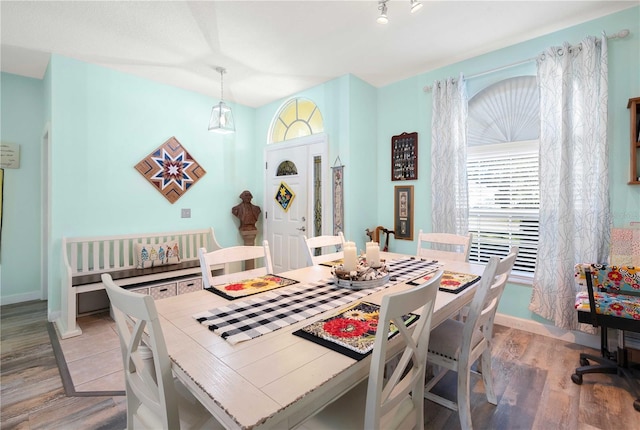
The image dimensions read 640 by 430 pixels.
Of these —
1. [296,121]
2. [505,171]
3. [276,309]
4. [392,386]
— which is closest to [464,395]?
[392,386]

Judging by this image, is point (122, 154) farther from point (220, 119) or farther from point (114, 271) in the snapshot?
point (114, 271)

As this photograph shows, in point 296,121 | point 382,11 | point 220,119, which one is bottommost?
point 220,119

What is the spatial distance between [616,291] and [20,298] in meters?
5.73

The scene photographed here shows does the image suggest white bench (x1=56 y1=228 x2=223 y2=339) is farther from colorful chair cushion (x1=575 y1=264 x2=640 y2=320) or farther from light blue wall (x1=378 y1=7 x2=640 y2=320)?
colorful chair cushion (x1=575 y1=264 x2=640 y2=320)

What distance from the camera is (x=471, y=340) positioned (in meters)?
1.46

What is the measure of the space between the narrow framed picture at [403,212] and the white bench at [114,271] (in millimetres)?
2395

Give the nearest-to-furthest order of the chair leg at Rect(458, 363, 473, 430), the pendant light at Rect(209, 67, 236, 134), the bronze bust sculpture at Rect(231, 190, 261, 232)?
the chair leg at Rect(458, 363, 473, 430), the pendant light at Rect(209, 67, 236, 134), the bronze bust sculpture at Rect(231, 190, 261, 232)

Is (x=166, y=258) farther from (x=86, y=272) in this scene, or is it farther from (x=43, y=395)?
(x=43, y=395)

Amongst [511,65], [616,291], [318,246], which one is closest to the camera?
[616,291]

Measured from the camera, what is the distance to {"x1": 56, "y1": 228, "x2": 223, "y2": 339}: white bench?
9.03ft

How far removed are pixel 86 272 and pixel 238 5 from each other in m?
2.93

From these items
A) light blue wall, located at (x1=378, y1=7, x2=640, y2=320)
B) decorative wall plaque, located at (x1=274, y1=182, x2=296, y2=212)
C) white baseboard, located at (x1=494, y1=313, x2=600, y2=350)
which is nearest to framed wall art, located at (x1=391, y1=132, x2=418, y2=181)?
light blue wall, located at (x1=378, y1=7, x2=640, y2=320)

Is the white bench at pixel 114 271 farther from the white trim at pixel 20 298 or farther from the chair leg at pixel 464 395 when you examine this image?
the chair leg at pixel 464 395

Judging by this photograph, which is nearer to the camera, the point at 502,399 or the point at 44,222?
the point at 502,399
